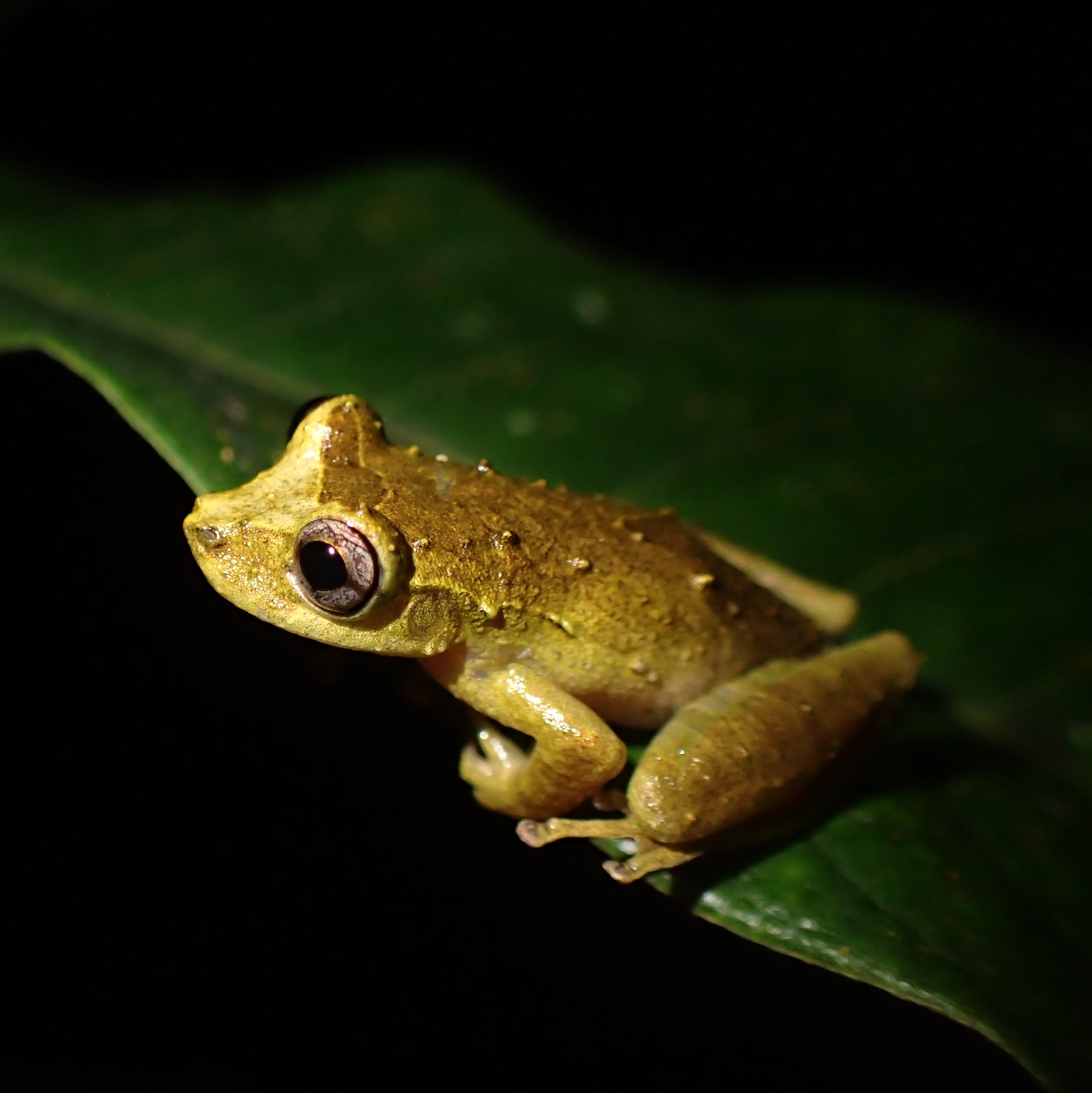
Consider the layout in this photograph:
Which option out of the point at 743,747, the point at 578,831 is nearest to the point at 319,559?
the point at 578,831

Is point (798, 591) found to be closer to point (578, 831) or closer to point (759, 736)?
point (759, 736)

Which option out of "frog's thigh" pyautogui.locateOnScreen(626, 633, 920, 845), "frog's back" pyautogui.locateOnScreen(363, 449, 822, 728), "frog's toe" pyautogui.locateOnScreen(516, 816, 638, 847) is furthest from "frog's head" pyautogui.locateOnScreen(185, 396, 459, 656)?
"frog's thigh" pyautogui.locateOnScreen(626, 633, 920, 845)

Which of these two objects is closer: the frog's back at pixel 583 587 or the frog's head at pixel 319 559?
the frog's head at pixel 319 559

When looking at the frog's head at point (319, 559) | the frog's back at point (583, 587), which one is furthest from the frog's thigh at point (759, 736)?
the frog's head at point (319, 559)

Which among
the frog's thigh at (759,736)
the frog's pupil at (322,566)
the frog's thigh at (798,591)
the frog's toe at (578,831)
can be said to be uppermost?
the frog's thigh at (798,591)

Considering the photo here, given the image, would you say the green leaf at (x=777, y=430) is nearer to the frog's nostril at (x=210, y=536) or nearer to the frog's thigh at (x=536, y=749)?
the frog's nostril at (x=210, y=536)

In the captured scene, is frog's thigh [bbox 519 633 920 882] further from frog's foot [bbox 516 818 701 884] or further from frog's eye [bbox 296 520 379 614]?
frog's eye [bbox 296 520 379 614]

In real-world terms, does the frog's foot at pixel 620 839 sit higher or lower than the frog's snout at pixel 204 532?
lower
